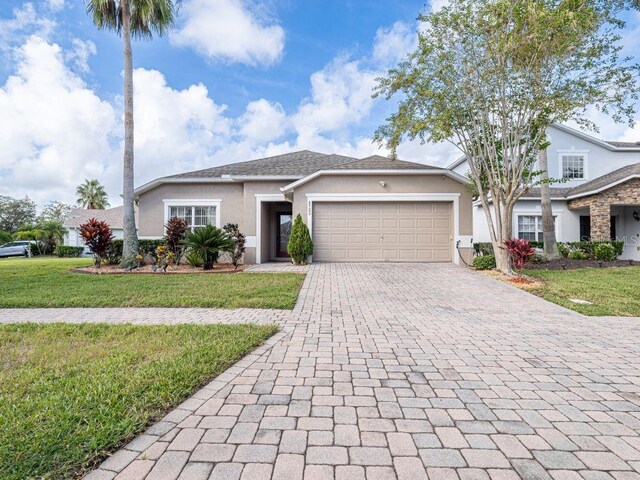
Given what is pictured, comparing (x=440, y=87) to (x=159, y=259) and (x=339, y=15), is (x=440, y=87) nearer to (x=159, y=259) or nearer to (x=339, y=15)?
(x=339, y=15)

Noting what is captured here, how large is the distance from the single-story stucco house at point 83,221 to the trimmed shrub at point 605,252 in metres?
33.7

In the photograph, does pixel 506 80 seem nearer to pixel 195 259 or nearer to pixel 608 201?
pixel 608 201

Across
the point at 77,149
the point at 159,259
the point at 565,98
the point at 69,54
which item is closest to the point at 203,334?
the point at 159,259

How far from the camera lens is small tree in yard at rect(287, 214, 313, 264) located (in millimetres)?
12109

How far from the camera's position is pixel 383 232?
12711 mm

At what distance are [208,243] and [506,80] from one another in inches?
430

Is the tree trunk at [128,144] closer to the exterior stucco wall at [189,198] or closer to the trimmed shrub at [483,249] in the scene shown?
the exterior stucco wall at [189,198]

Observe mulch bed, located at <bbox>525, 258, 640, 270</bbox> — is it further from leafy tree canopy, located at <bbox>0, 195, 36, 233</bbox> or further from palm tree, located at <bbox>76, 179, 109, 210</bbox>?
leafy tree canopy, located at <bbox>0, 195, 36, 233</bbox>

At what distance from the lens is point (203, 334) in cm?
436

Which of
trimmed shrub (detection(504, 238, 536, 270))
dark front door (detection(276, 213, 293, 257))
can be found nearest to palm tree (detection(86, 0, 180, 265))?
dark front door (detection(276, 213, 293, 257))

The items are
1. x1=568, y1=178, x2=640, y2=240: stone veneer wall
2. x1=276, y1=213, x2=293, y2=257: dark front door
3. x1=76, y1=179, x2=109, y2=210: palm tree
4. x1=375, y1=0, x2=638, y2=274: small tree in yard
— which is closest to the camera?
x1=375, y1=0, x2=638, y2=274: small tree in yard

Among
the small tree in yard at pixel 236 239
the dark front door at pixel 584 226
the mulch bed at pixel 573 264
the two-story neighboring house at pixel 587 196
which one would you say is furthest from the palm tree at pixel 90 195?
the dark front door at pixel 584 226

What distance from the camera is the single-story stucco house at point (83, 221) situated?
2958 cm

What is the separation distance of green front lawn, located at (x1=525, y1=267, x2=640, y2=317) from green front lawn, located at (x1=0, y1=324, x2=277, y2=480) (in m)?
6.34
